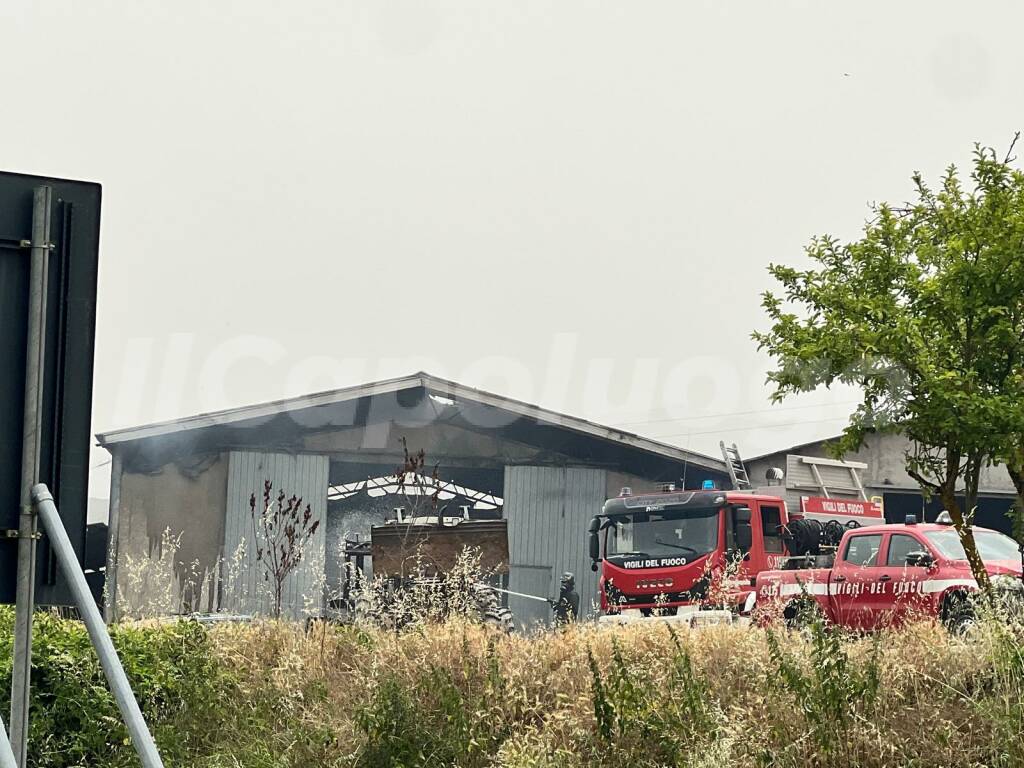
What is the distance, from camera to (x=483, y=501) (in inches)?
1303

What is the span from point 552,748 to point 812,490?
56.9 ft

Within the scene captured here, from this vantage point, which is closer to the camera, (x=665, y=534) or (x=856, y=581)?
(x=856, y=581)

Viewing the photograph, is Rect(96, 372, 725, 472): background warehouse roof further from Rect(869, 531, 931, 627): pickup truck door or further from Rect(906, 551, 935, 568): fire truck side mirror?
Rect(906, 551, 935, 568): fire truck side mirror

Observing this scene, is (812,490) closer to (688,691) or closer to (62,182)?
(688,691)

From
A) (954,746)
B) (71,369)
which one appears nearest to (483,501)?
(954,746)

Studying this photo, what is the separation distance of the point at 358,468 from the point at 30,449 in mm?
27143

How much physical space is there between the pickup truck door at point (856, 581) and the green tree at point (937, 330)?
11.0ft

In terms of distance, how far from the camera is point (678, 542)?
2158 centimetres

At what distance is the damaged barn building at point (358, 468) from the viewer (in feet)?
87.6

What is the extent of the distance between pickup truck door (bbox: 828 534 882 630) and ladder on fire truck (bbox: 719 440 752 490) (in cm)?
872

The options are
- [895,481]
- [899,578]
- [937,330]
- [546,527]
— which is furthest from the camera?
[895,481]

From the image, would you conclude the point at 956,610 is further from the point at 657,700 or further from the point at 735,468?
the point at 735,468

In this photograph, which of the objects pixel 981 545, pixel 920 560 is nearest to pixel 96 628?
pixel 920 560

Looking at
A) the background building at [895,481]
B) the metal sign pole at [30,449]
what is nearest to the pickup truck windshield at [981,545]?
the background building at [895,481]
